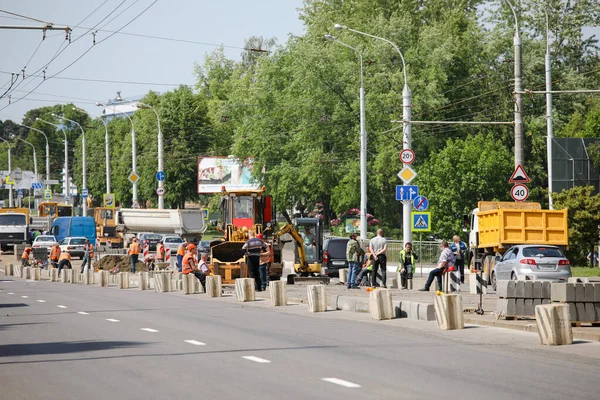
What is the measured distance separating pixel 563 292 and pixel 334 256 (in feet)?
87.7

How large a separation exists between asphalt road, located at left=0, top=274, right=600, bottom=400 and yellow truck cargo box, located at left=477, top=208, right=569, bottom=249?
47.3 feet

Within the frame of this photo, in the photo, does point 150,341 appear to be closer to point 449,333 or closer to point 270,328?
Answer: point 270,328

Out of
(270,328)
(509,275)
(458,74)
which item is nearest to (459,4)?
(458,74)

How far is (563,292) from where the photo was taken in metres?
19.2

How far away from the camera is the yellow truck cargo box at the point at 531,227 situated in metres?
36.4

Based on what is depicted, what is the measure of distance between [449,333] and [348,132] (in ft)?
165

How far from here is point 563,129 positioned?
229 feet

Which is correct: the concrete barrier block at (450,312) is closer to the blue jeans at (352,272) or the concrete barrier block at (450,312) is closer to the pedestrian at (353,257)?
the pedestrian at (353,257)

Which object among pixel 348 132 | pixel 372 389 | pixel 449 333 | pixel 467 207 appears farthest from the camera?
pixel 348 132

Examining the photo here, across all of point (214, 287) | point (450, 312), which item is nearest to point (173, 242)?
point (214, 287)

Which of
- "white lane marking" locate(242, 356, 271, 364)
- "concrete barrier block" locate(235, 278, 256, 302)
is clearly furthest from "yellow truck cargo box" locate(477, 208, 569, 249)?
"white lane marking" locate(242, 356, 271, 364)

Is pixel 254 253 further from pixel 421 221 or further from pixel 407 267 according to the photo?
pixel 407 267

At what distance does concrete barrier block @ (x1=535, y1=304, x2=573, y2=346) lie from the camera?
1644 cm

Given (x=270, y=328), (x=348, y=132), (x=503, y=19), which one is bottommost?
(x=270, y=328)
